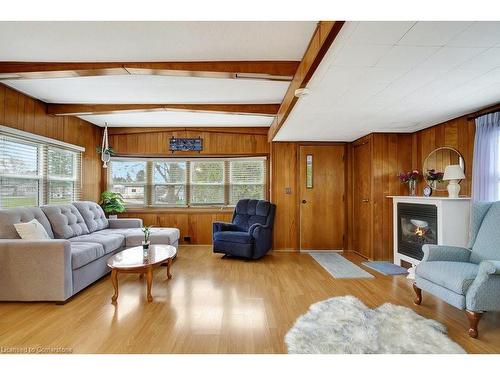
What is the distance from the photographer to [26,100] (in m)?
3.84

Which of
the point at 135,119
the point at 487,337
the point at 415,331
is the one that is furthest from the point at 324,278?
the point at 135,119

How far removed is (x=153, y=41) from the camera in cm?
239

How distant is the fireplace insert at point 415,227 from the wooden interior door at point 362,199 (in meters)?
0.54

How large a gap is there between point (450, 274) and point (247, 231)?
3.13 m

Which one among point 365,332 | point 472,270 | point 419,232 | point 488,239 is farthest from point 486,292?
point 419,232

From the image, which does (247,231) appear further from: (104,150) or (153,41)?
(153,41)

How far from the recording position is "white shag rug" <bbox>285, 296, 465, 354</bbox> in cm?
197

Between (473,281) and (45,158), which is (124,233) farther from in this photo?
(473,281)

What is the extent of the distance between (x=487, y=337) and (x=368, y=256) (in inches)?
102

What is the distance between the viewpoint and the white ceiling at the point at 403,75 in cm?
168

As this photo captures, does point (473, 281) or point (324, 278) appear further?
point (324, 278)

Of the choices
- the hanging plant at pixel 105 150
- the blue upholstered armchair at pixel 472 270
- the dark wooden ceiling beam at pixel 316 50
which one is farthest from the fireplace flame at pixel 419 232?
the hanging plant at pixel 105 150

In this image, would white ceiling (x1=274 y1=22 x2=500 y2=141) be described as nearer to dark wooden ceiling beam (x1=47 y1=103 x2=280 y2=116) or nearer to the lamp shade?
dark wooden ceiling beam (x1=47 y1=103 x2=280 y2=116)

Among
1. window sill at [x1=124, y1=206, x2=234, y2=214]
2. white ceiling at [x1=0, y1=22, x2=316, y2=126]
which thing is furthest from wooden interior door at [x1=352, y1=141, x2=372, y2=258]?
window sill at [x1=124, y1=206, x2=234, y2=214]
